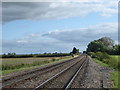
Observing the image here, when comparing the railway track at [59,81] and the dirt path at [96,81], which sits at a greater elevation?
the railway track at [59,81]

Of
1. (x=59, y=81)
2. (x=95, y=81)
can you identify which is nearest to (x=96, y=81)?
(x=95, y=81)

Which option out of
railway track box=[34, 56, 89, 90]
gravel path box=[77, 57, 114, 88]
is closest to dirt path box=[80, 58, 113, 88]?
gravel path box=[77, 57, 114, 88]

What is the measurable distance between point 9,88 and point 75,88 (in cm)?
365

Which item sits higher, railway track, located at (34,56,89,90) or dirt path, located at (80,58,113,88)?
railway track, located at (34,56,89,90)

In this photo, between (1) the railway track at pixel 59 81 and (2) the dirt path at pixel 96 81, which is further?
(2) the dirt path at pixel 96 81

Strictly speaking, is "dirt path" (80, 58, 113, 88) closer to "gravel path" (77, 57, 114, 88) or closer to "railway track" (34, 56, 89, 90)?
"gravel path" (77, 57, 114, 88)

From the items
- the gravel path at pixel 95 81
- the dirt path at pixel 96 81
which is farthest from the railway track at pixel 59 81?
the dirt path at pixel 96 81

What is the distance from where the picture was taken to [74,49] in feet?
627

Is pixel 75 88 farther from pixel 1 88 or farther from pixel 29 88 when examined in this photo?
pixel 1 88

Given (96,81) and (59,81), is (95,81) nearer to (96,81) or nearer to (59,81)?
(96,81)

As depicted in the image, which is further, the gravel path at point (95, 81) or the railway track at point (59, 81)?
the gravel path at point (95, 81)

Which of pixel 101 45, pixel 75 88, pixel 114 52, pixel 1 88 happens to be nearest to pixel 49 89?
pixel 75 88

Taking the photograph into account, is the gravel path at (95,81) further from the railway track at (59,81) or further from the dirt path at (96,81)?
the railway track at (59,81)

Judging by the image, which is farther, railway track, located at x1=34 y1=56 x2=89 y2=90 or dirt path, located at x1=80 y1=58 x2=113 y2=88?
dirt path, located at x1=80 y1=58 x2=113 y2=88
